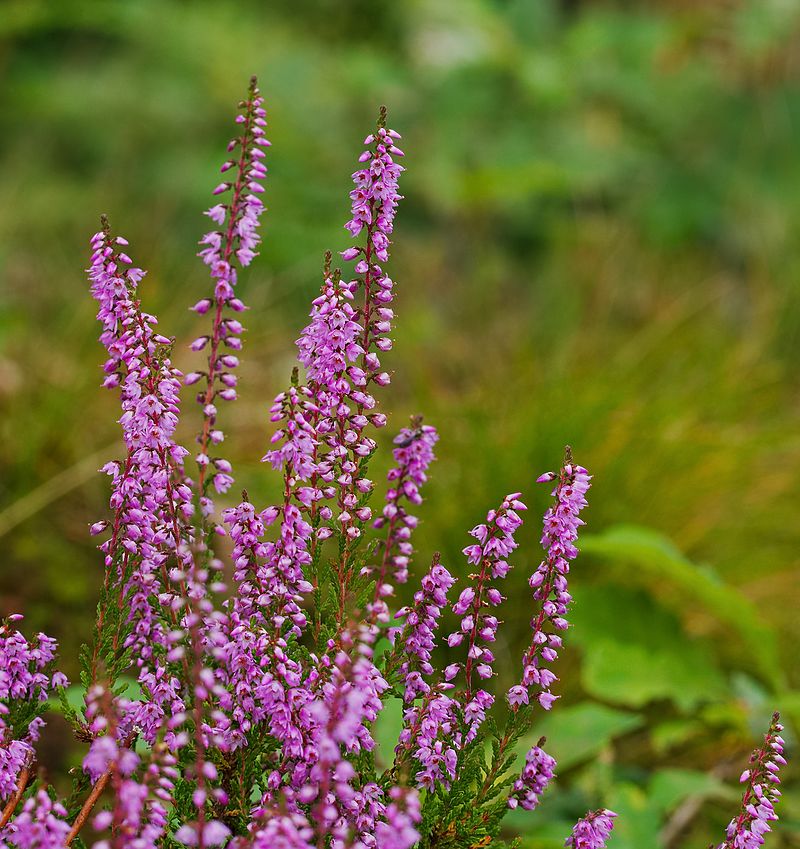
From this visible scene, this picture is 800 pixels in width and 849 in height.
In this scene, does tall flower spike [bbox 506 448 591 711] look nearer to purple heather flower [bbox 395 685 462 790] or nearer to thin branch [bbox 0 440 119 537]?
purple heather flower [bbox 395 685 462 790]

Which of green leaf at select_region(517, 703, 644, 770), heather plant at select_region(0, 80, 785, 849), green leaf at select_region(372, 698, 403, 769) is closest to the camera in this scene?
heather plant at select_region(0, 80, 785, 849)

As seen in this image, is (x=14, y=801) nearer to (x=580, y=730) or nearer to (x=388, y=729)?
(x=388, y=729)

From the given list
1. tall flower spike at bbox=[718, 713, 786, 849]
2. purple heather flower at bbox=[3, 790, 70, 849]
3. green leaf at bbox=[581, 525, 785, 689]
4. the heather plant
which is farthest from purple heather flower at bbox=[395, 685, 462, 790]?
green leaf at bbox=[581, 525, 785, 689]

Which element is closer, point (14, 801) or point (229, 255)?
point (14, 801)

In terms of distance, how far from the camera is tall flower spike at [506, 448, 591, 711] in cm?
162

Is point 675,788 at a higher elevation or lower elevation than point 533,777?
higher

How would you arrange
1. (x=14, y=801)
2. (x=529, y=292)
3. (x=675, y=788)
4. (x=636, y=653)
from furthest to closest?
(x=529, y=292), (x=636, y=653), (x=675, y=788), (x=14, y=801)

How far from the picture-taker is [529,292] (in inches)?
313

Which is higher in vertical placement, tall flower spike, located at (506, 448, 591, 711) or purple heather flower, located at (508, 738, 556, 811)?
tall flower spike, located at (506, 448, 591, 711)

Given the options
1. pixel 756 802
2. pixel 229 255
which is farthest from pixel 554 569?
pixel 229 255

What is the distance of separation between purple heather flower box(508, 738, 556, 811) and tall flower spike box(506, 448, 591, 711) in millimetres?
87

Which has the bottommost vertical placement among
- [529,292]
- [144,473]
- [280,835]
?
[280,835]

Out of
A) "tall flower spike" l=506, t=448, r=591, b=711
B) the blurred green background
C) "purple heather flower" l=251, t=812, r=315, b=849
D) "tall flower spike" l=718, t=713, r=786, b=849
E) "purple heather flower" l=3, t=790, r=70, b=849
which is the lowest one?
"purple heather flower" l=3, t=790, r=70, b=849

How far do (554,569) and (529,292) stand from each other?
6.42m
